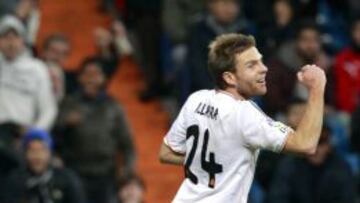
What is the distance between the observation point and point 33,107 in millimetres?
12688

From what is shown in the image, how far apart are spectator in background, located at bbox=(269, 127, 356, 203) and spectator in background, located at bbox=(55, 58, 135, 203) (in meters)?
1.43

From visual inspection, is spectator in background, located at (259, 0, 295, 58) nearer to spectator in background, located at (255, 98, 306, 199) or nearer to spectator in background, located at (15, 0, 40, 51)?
spectator in background, located at (255, 98, 306, 199)

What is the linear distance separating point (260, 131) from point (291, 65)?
491 centimetres

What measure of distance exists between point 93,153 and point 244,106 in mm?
4682

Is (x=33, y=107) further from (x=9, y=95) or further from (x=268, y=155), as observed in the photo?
(x=268, y=155)

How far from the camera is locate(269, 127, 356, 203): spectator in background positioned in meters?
12.1

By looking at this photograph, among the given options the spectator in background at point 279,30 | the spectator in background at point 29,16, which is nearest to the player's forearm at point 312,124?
the spectator in background at point 279,30

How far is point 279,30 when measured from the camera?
1354cm

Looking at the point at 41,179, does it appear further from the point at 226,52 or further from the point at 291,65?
the point at 226,52

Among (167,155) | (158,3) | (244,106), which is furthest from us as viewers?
(158,3)

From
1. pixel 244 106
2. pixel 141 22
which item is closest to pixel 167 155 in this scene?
pixel 244 106

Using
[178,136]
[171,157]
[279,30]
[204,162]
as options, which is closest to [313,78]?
[204,162]

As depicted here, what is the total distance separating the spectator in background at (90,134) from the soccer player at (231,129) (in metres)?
4.39

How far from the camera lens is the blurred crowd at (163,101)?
12055 mm
